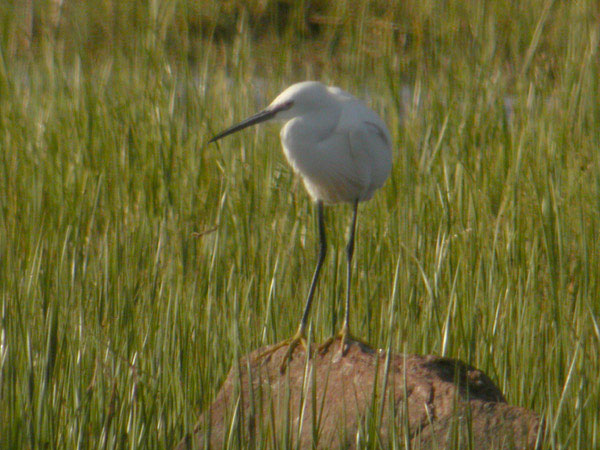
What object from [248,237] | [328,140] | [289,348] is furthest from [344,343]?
[248,237]

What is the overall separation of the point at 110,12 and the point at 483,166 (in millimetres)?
4133

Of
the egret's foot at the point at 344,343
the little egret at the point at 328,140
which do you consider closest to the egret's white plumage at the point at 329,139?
the little egret at the point at 328,140

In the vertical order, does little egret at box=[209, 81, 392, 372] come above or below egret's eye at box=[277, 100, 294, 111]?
below

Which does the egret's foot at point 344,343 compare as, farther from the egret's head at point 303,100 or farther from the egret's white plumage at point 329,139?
the egret's head at point 303,100

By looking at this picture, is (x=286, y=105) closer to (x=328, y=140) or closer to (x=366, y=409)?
(x=328, y=140)

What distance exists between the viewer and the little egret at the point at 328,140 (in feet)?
7.30

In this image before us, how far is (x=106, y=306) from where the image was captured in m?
2.42

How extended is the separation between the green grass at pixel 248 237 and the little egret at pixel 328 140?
247mm

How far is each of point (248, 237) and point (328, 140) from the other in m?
0.94

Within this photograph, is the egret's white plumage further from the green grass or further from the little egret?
the green grass

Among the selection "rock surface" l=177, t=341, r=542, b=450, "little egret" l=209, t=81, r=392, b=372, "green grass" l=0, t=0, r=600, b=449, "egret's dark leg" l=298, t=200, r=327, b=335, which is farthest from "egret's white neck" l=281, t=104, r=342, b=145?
"rock surface" l=177, t=341, r=542, b=450

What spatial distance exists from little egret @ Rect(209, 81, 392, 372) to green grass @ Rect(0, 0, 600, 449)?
0.25m

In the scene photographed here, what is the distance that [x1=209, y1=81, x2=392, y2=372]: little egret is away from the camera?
2.23m

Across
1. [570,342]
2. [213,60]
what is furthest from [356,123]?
[213,60]
